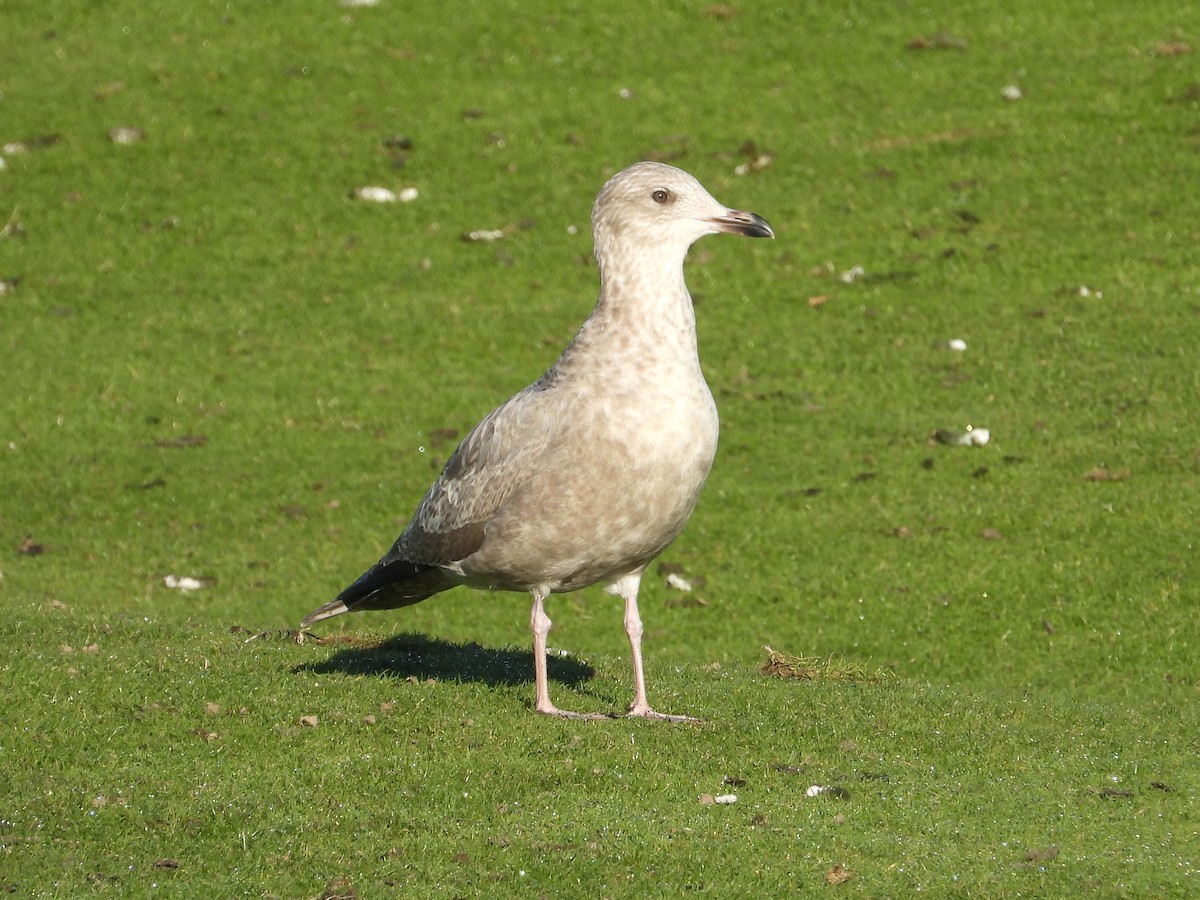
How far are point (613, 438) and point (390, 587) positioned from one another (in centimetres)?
267

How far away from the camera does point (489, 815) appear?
8.99 meters

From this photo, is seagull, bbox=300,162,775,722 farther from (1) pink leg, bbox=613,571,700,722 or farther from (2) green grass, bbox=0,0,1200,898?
(2) green grass, bbox=0,0,1200,898

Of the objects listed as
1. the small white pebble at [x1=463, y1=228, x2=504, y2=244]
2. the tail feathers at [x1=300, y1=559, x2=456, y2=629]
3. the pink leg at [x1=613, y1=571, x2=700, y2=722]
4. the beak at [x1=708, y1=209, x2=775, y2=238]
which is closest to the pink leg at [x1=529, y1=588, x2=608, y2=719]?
the pink leg at [x1=613, y1=571, x2=700, y2=722]

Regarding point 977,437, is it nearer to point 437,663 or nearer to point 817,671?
point 817,671

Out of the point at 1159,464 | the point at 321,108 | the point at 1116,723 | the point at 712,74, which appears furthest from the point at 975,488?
the point at 321,108

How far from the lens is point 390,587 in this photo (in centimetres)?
1158

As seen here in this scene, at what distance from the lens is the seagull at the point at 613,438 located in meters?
9.71

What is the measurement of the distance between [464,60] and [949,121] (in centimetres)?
844

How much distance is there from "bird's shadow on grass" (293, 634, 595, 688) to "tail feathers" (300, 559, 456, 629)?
491mm

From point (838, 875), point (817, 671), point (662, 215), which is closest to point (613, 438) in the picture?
point (662, 215)

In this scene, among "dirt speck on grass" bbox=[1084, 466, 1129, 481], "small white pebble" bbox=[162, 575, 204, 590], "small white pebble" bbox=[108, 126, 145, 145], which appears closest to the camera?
"small white pebble" bbox=[162, 575, 204, 590]

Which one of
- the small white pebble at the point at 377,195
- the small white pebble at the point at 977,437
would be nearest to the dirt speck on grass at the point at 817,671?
the small white pebble at the point at 977,437

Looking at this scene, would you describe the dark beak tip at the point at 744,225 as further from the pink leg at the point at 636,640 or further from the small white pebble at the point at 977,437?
the small white pebble at the point at 977,437

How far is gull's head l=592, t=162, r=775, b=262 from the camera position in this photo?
1011 cm
